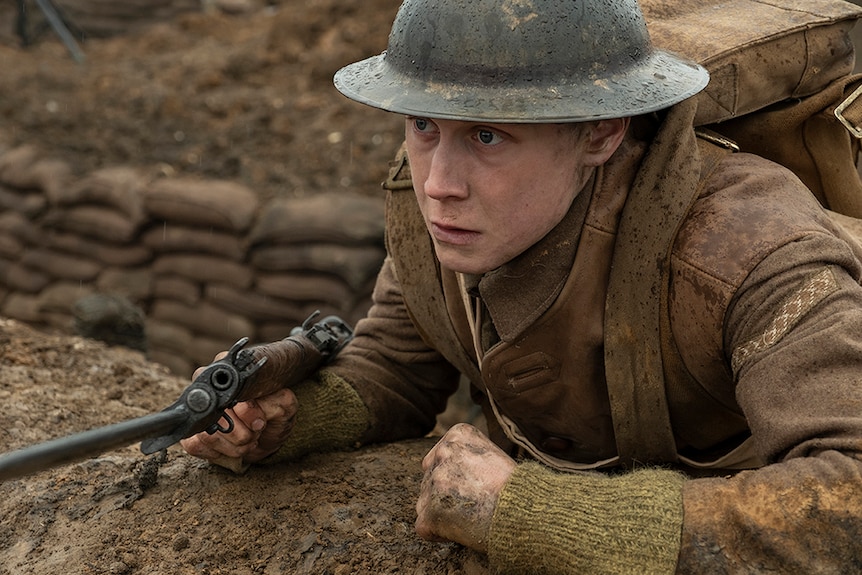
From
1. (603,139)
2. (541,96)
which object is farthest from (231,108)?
(541,96)

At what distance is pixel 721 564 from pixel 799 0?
1417 millimetres

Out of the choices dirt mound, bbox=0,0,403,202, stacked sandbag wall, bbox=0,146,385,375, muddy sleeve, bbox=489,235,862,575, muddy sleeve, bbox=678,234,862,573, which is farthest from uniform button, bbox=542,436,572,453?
dirt mound, bbox=0,0,403,202

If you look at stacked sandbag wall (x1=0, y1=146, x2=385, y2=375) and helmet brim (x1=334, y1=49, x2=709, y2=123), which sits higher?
helmet brim (x1=334, y1=49, x2=709, y2=123)

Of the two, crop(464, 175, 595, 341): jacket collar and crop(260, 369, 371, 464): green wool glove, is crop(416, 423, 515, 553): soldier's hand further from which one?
crop(260, 369, 371, 464): green wool glove

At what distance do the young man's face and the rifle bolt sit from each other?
56 centimetres

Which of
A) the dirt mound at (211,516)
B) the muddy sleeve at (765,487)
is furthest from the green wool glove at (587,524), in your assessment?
the dirt mound at (211,516)

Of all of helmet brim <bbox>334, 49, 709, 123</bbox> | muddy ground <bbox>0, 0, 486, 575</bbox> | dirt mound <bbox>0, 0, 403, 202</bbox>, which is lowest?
dirt mound <bbox>0, 0, 403, 202</bbox>

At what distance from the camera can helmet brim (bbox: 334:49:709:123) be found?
205cm

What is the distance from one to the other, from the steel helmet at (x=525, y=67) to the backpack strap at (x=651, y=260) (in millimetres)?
157

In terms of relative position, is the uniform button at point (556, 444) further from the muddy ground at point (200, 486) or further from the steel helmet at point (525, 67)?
the steel helmet at point (525, 67)

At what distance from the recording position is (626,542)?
199 cm

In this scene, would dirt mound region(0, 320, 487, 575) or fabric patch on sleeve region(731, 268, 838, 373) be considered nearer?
fabric patch on sleeve region(731, 268, 838, 373)

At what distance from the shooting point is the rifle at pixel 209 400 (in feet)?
6.27

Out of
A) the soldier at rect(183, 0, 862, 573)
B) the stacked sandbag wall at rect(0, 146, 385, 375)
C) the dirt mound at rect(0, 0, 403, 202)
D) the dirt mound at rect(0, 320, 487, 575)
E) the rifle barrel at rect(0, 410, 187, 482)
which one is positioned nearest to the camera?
the rifle barrel at rect(0, 410, 187, 482)
